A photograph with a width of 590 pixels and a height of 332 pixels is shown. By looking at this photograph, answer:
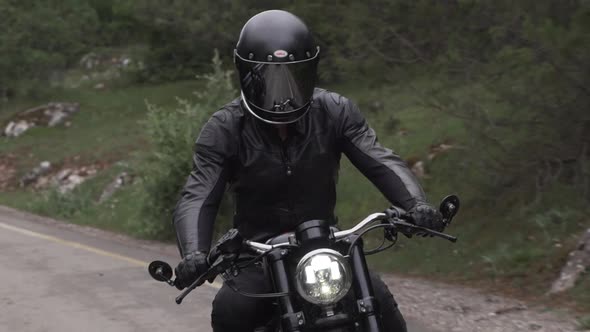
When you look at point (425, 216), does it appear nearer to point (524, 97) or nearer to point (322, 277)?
point (322, 277)

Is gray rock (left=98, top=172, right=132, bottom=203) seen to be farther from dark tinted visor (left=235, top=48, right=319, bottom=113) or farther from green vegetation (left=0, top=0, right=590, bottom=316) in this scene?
dark tinted visor (left=235, top=48, right=319, bottom=113)

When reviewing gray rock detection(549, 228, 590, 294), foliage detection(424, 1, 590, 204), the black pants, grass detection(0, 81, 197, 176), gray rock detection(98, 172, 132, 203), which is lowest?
grass detection(0, 81, 197, 176)

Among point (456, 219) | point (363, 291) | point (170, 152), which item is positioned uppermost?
point (363, 291)

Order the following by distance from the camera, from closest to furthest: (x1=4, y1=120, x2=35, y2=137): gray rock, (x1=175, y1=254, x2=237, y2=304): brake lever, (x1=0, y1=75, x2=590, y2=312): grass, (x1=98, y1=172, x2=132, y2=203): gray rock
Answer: (x1=175, y1=254, x2=237, y2=304): brake lever, (x1=0, y1=75, x2=590, y2=312): grass, (x1=98, y1=172, x2=132, y2=203): gray rock, (x1=4, y1=120, x2=35, y2=137): gray rock

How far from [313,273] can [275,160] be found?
0.84m

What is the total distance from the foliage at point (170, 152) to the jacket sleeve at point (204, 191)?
10876mm

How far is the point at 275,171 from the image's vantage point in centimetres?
414

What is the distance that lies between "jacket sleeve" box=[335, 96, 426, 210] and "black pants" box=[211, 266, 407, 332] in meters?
0.38

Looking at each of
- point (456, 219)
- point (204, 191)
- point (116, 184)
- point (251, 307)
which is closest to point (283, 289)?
point (251, 307)

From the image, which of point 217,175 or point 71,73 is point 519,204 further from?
point 71,73

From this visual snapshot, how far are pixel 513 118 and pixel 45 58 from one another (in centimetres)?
2257

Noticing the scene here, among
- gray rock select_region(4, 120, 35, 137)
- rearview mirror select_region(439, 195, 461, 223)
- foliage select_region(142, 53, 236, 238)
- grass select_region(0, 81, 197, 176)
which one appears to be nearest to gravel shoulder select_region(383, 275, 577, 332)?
rearview mirror select_region(439, 195, 461, 223)

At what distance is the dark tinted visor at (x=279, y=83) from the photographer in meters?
3.96

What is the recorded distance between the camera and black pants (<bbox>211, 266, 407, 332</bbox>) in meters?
3.91
